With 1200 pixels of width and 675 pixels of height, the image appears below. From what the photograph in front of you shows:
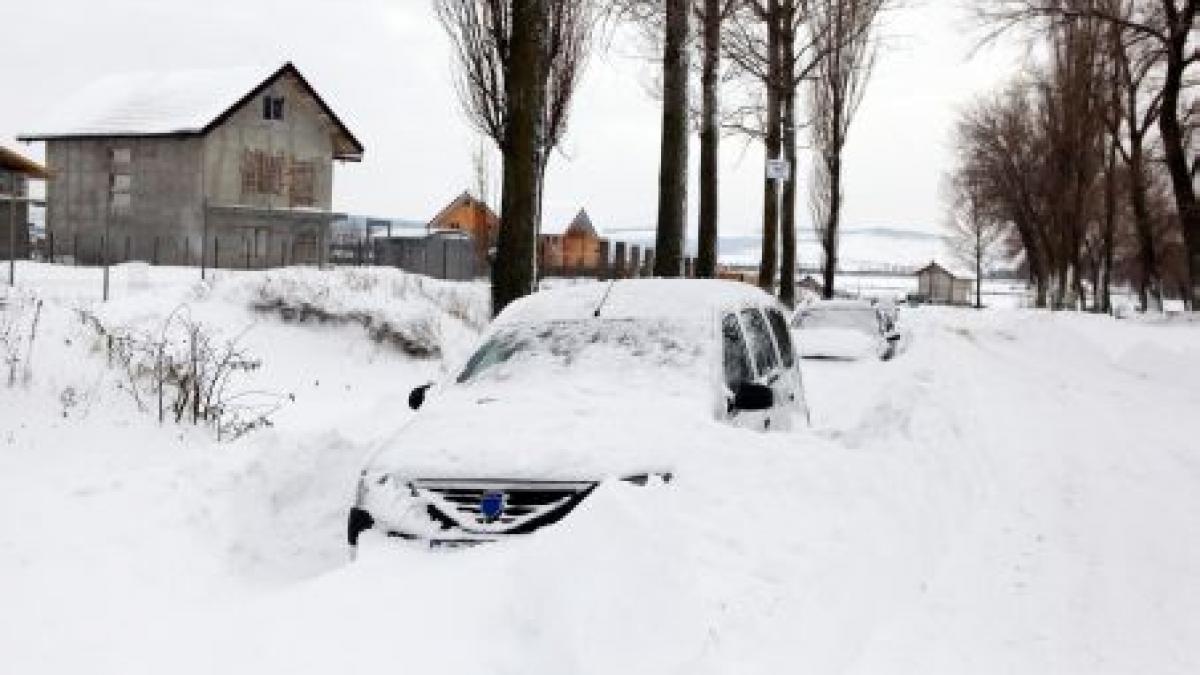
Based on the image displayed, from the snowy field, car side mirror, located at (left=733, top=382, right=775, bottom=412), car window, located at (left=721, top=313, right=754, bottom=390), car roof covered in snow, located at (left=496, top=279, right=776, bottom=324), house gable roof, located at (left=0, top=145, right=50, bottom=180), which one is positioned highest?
house gable roof, located at (left=0, top=145, right=50, bottom=180)

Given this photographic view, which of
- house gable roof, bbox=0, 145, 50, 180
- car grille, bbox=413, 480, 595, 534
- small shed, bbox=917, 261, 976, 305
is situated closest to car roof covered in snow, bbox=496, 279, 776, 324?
car grille, bbox=413, 480, 595, 534

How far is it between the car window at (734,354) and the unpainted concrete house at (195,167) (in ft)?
127

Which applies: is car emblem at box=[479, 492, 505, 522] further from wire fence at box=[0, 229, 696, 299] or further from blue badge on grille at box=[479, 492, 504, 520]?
wire fence at box=[0, 229, 696, 299]

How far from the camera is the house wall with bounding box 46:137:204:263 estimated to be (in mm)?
45250

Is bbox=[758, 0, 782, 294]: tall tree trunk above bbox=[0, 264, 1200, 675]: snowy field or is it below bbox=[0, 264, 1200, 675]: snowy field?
above

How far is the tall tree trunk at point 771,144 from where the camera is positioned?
26.5 m

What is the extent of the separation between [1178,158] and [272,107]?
112 feet

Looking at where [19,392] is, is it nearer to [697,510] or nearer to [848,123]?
[697,510]

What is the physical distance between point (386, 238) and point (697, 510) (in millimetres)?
46164

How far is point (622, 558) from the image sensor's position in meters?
4.98

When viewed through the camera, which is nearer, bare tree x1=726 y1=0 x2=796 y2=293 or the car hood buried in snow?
the car hood buried in snow

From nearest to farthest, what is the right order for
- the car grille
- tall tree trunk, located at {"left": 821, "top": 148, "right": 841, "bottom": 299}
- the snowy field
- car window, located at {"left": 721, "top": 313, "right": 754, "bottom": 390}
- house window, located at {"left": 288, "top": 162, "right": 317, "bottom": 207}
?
1. the snowy field
2. the car grille
3. car window, located at {"left": 721, "top": 313, "right": 754, "bottom": 390}
4. tall tree trunk, located at {"left": 821, "top": 148, "right": 841, "bottom": 299}
5. house window, located at {"left": 288, "top": 162, "right": 317, "bottom": 207}

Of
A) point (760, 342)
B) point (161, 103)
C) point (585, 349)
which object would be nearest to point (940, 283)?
point (161, 103)

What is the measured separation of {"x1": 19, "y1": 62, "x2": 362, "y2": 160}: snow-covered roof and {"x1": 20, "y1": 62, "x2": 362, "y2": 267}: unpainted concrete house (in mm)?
63
